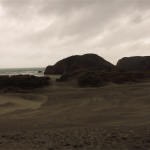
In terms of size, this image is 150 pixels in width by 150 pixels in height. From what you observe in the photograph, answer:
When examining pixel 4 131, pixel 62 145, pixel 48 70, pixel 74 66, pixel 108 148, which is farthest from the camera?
pixel 48 70

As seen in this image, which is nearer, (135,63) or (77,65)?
(77,65)

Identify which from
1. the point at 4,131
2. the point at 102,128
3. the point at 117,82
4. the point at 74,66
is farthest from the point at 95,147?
the point at 74,66

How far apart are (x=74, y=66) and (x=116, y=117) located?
3206cm

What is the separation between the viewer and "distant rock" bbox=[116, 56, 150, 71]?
37.0 metres

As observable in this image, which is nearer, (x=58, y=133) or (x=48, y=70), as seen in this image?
(x=58, y=133)

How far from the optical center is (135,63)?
40125 mm

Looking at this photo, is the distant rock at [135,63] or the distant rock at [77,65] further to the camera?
the distant rock at [135,63]

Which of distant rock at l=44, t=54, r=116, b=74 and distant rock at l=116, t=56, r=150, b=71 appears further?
distant rock at l=116, t=56, r=150, b=71

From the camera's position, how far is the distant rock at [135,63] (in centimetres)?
3704

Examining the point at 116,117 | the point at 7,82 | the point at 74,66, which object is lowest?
the point at 116,117

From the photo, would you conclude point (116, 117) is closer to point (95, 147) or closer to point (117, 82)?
point (95, 147)

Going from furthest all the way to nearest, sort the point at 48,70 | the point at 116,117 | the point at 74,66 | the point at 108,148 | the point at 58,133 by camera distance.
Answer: the point at 48,70 → the point at 74,66 → the point at 116,117 → the point at 58,133 → the point at 108,148

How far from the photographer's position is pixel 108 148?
292 cm

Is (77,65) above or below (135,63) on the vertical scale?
below
